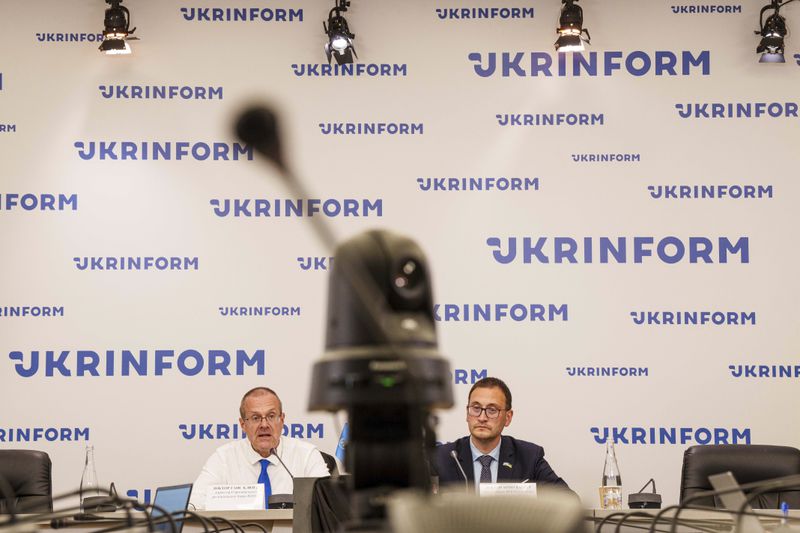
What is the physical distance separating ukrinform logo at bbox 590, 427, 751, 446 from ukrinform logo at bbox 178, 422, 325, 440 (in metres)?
1.48

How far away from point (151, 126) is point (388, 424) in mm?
4677

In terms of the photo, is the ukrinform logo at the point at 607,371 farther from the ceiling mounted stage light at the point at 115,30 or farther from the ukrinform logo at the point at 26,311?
the ceiling mounted stage light at the point at 115,30

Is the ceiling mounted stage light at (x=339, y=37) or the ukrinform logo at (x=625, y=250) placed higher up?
the ceiling mounted stage light at (x=339, y=37)

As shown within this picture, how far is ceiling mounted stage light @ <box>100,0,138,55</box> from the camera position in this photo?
5188 mm

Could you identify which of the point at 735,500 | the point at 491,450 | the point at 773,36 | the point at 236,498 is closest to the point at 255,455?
the point at 236,498

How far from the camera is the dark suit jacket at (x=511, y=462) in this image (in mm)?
4234

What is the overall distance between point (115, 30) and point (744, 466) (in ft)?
12.4

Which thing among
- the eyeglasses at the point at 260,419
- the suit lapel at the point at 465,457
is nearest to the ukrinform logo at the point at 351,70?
the eyeglasses at the point at 260,419

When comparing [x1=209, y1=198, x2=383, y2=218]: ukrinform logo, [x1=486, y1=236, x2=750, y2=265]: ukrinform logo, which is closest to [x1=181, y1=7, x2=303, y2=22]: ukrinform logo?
[x1=209, y1=198, x2=383, y2=218]: ukrinform logo

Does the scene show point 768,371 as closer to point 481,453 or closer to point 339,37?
point 481,453

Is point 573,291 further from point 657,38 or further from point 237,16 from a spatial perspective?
point 237,16

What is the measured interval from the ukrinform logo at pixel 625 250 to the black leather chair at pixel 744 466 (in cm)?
152

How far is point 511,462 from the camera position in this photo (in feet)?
14.2

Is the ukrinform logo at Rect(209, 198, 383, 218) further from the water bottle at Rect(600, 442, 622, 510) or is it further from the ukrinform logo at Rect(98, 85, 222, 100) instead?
the water bottle at Rect(600, 442, 622, 510)
